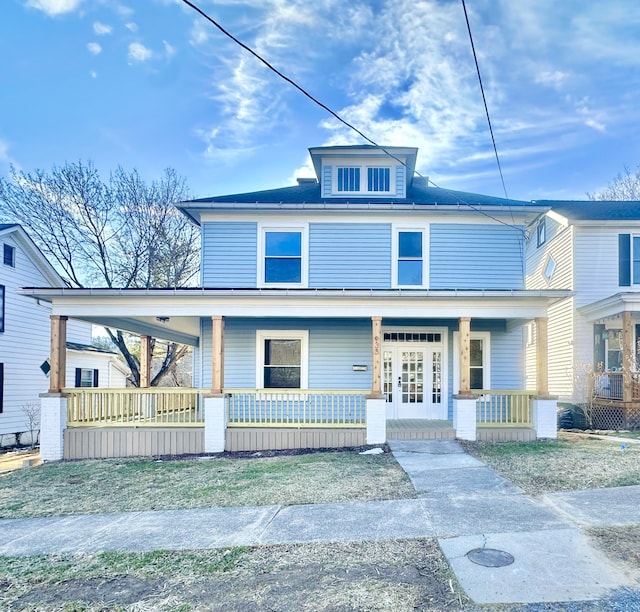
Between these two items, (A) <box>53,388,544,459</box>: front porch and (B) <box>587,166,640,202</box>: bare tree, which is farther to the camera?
(B) <box>587,166,640,202</box>: bare tree

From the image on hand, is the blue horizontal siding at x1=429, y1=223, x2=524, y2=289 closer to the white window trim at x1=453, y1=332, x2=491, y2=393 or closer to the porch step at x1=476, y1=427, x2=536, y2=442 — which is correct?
the white window trim at x1=453, y1=332, x2=491, y2=393

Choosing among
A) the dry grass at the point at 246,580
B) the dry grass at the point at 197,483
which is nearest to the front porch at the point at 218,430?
the dry grass at the point at 197,483

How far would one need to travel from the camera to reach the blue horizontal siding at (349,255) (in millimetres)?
11312

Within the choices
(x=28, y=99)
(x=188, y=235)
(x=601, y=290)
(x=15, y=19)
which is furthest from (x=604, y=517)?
(x=28, y=99)

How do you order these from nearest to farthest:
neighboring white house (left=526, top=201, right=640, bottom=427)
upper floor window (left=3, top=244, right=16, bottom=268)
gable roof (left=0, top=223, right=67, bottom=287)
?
neighboring white house (left=526, top=201, right=640, bottom=427), gable roof (left=0, top=223, right=67, bottom=287), upper floor window (left=3, top=244, right=16, bottom=268)

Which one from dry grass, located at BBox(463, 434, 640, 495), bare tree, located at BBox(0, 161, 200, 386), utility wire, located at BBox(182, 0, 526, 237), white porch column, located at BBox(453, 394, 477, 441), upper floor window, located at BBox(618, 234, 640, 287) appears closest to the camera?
utility wire, located at BBox(182, 0, 526, 237)

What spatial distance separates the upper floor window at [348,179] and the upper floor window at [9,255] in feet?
34.4

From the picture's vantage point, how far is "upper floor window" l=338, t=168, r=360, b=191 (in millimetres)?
12203

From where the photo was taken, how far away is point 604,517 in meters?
4.66

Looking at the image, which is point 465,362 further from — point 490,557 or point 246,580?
point 246,580

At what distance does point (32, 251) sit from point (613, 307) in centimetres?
1737

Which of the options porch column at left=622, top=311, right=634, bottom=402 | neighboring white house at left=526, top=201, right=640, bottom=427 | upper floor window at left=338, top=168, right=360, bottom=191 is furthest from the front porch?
upper floor window at left=338, top=168, right=360, bottom=191

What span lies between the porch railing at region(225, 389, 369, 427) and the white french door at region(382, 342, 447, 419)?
1.02 metres

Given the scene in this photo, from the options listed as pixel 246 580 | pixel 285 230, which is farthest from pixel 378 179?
pixel 246 580
